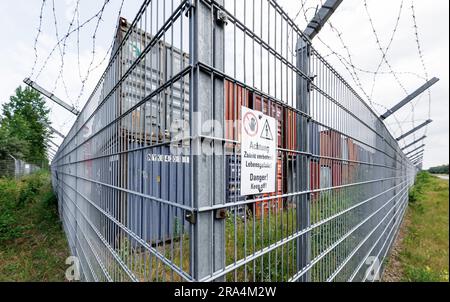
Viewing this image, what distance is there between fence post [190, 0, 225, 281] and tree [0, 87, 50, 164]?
501 cm

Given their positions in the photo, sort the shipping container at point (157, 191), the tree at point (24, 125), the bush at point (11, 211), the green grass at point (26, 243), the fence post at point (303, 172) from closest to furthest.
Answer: the shipping container at point (157, 191) → the fence post at point (303, 172) → the green grass at point (26, 243) → the bush at point (11, 211) → the tree at point (24, 125)

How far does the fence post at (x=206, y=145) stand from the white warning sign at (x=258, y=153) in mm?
151

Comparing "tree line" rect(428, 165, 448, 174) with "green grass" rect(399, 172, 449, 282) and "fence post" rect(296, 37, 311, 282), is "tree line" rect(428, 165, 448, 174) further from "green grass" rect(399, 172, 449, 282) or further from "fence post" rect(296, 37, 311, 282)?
"fence post" rect(296, 37, 311, 282)

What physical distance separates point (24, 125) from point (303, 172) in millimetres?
7685

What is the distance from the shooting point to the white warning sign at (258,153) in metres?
1.12

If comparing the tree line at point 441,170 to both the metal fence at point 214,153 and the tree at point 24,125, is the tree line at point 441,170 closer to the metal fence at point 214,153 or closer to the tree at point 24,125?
the metal fence at point 214,153

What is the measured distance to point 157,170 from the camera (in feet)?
4.00

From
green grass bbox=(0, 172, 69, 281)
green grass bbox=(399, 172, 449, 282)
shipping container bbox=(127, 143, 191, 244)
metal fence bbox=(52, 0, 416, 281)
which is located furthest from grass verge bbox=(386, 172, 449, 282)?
green grass bbox=(0, 172, 69, 281)

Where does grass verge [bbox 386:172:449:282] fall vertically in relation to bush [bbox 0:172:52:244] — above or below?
below

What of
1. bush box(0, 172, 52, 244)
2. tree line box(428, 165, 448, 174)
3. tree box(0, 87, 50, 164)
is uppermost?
tree box(0, 87, 50, 164)

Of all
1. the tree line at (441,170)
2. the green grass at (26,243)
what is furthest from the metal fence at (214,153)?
the tree line at (441,170)

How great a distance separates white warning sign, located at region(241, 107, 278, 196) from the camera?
112cm

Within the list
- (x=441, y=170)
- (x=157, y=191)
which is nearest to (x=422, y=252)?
(x=157, y=191)

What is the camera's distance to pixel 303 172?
1669mm
